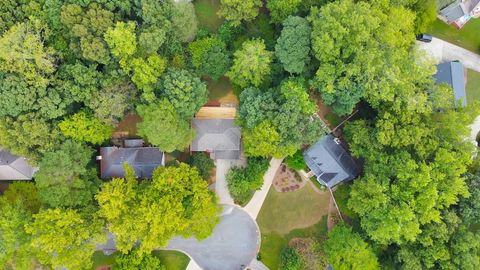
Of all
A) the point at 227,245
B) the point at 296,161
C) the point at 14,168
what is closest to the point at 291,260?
the point at 227,245

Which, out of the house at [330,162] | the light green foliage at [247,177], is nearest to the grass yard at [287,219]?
the house at [330,162]

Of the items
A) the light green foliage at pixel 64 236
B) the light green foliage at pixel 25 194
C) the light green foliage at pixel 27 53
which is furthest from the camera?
the light green foliage at pixel 25 194

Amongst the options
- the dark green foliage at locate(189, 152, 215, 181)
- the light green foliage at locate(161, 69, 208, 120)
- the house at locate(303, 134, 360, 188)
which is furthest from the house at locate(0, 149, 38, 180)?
the house at locate(303, 134, 360, 188)

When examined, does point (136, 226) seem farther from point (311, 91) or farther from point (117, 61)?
point (311, 91)

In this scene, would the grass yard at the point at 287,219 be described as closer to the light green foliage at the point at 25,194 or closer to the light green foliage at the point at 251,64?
the light green foliage at the point at 251,64

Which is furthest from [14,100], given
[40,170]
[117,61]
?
[117,61]
